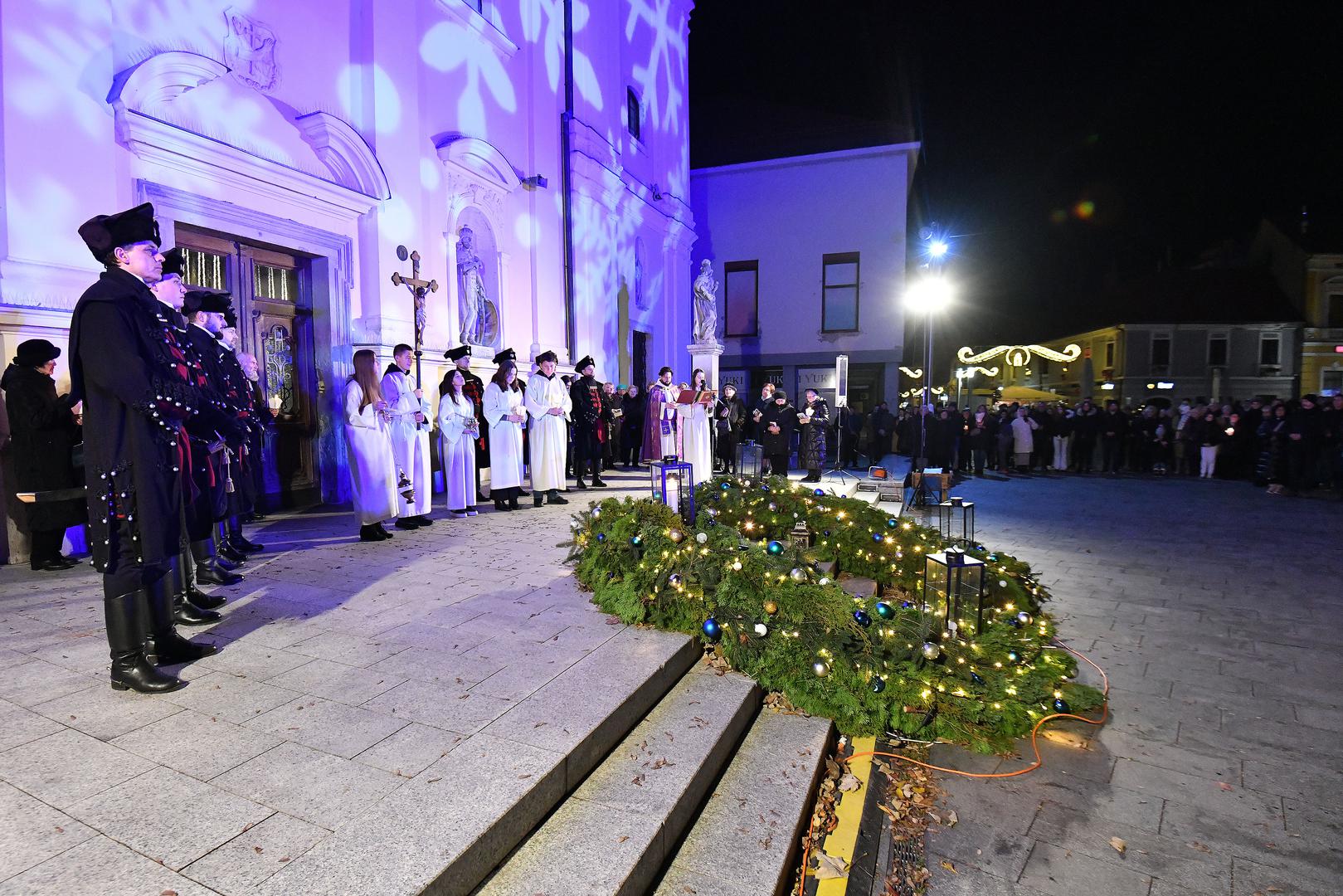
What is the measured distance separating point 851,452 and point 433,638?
51.6 feet

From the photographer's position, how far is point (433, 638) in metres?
4.02

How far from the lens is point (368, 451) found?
696 cm

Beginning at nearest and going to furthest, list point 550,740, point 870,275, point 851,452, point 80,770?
point 80,770 → point 550,740 → point 851,452 → point 870,275

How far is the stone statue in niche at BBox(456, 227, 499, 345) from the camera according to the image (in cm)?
1173

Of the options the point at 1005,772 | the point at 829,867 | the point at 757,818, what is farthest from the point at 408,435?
the point at 1005,772

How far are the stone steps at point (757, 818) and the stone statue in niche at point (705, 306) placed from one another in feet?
49.2

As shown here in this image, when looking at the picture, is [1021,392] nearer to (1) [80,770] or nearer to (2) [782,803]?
(2) [782,803]

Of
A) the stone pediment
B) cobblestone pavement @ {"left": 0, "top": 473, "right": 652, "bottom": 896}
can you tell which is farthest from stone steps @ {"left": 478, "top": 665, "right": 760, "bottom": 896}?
the stone pediment

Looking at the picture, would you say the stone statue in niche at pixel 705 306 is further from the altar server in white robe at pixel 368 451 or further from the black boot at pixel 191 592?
the black boot at pixel 191 592

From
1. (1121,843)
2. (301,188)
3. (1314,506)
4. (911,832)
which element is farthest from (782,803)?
(1314,506)

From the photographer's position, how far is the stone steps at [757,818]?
8.39ft

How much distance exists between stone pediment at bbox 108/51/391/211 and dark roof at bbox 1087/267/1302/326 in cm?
4057

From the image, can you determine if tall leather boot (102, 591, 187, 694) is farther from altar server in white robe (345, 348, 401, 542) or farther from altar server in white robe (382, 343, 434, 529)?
altar server in white robe (382, 343, 434, 529)

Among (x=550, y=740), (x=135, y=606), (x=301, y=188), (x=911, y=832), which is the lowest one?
(x=911, y=832)
